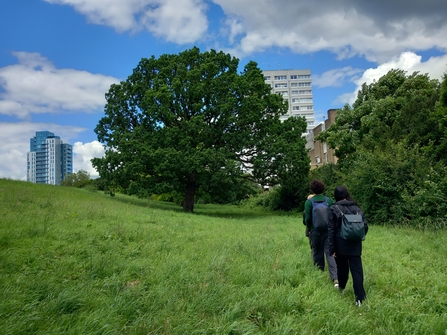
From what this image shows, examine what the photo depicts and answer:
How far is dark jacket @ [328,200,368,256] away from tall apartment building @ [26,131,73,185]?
68.3m

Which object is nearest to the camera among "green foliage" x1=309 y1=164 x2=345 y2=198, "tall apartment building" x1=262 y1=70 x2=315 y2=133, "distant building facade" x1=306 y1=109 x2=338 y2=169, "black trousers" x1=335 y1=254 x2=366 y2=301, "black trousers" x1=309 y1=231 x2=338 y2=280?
"black trousers" x1=335 y1=254 x2=366 y2=301

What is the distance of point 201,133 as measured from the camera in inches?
868

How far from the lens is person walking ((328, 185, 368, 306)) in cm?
506

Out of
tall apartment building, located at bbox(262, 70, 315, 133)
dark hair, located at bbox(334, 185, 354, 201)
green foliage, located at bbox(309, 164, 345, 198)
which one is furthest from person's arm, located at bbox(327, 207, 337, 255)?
tall apartment building, located at bbox(262, 70, 315, 133)

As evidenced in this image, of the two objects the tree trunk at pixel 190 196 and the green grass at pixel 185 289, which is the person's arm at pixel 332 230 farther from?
the tree trunk at pixel 190 196

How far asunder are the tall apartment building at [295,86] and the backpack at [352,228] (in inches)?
4554

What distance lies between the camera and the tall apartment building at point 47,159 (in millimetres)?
67000

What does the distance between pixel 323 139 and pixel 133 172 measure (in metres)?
15.8

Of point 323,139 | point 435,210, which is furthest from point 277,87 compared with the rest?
point 435,210

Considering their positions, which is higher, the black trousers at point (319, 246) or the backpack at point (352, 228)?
the backpack at point (352, 228)

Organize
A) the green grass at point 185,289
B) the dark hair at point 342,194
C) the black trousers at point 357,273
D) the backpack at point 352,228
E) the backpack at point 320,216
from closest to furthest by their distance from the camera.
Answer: the green grass at point 185,289 < the backpack at point 352,228 < the black trousers at point 357,273 < the dark hair at point 342,194 < the backpack at point 320,216

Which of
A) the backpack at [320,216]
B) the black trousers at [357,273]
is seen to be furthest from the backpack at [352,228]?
the backpack at [320,216]

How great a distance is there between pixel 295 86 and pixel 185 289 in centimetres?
12169

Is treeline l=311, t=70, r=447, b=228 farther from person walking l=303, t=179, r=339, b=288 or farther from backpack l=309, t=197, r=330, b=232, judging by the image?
backpack l=309, t=197, r=330, b=232
